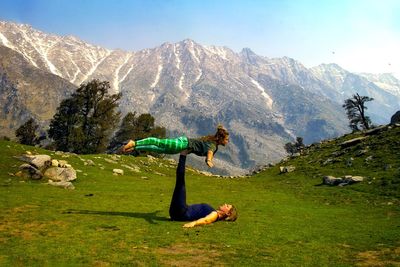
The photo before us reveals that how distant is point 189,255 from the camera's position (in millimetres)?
13633

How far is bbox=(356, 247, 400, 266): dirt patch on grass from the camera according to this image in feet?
44.7

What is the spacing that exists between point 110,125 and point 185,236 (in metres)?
86.0

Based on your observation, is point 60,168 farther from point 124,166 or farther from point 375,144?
point 375,144

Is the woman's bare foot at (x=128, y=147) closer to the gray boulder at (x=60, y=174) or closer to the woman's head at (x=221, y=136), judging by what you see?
the woman's head at (x=221, y=136)

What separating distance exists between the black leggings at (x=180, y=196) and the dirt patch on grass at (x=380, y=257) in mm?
7982

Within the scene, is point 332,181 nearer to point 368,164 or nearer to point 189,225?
point 368,164

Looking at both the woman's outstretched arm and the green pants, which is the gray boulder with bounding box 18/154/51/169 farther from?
the woman's outstretched arm

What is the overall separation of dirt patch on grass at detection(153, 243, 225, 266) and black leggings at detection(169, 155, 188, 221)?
3.88 m

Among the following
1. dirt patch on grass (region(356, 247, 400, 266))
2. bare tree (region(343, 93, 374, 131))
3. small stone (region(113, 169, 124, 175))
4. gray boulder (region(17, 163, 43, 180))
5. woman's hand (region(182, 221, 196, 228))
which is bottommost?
dirt patch on grass (region(356, 247, 400, 266))

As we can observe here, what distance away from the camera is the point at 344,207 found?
103 ft

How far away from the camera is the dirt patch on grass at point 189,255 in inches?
502

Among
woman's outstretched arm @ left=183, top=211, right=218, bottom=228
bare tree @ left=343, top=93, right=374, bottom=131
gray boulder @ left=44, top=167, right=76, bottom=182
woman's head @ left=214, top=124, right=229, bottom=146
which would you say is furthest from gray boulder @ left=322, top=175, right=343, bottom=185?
bare tree @ left=343, top=93, right=374, bottom=131

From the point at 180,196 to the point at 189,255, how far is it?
209 inches

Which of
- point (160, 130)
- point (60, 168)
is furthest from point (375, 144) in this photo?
point (160, 130)
